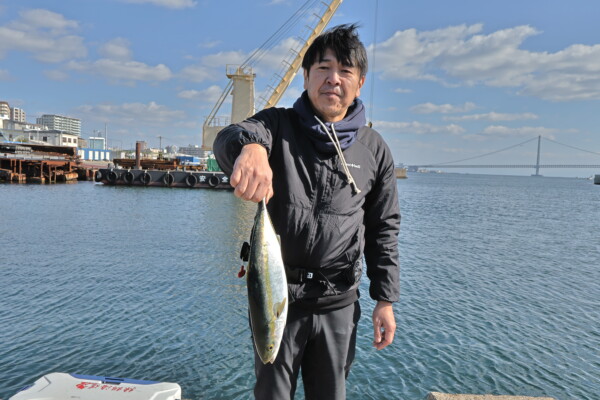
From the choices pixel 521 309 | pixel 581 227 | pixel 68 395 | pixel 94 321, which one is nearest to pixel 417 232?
pixel 521 309

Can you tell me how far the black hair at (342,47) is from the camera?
2137 millimetres

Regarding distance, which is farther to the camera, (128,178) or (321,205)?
(128,178)

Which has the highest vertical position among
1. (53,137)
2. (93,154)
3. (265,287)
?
(53,137)

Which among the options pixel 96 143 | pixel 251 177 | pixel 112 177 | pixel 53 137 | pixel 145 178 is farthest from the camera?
pixel 96 143

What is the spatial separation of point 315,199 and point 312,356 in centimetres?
92

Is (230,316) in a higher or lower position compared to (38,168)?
lower

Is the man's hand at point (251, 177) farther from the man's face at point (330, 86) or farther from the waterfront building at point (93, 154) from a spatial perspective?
the waterfront building at point (93, 154)

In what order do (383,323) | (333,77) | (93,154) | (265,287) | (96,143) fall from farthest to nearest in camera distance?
(96,143), (93,154), (383,323), (333,77), (265,287)

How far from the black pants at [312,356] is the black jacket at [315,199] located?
0.31 ft

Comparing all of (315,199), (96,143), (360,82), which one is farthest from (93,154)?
(315,199)

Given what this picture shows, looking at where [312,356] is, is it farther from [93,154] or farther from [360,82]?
[93,154]

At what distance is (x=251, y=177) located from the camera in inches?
61.9

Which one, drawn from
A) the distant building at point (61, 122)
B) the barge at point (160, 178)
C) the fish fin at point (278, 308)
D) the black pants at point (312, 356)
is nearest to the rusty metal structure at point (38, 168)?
the barge at point (160, 178)

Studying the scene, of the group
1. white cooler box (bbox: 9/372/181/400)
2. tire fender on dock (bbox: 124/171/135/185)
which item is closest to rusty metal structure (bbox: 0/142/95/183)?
tire fender on dock (bbox: 124/171/135/185)
